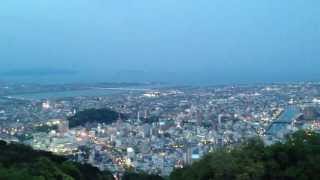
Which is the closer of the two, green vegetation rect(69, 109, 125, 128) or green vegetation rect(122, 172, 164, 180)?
green vegetation rect(122, 172, 164, 180)

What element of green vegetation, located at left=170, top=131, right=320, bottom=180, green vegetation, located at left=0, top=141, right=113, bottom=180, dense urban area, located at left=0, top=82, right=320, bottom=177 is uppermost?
green vegetation, located at left=170, top=131, right=320, bottom=180

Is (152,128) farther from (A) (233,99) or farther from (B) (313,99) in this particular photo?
(A) (233,99)

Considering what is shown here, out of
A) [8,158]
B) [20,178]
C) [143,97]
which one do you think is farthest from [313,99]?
[20,178]

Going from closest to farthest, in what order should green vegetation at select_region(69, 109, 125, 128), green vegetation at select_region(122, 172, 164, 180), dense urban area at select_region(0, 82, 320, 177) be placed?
green vegetation at select_region(122, 172, 164, 180), dense urban area at select_region(0, 82, 320, 177), green vegetation at select_region(69, 109, 125, 128)

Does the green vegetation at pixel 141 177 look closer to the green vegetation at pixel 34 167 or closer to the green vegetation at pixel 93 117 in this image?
the green vegetation at pixel 34 167

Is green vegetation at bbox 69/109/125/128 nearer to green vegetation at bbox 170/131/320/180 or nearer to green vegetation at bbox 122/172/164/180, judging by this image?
green vegetation at bbox 122/172/164/180

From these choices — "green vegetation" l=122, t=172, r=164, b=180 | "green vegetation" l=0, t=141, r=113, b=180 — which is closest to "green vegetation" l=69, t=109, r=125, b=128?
"green vegetation" l=122, t=172, r=164, b=180
